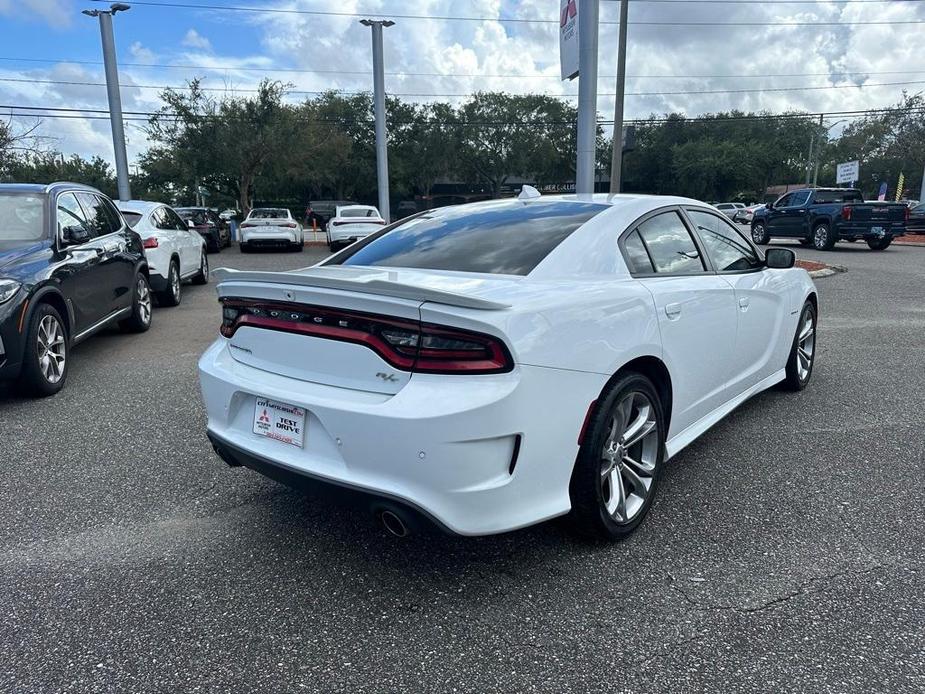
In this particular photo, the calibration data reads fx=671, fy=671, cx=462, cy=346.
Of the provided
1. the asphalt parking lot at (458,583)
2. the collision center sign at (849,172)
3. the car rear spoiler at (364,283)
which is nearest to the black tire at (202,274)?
the asphalt parking lot at (458,583)

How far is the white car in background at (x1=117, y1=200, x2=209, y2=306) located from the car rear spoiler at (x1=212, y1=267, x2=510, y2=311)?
642 centimetres

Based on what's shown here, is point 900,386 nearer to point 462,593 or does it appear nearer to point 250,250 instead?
point 462,593

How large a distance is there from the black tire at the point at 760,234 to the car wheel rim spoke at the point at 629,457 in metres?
19.6

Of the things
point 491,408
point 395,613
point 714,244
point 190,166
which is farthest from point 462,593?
point 190,166

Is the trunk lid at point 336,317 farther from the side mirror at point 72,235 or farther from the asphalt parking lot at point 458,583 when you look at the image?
the side mirror at point 72,235

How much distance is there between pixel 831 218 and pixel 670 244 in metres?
17.4

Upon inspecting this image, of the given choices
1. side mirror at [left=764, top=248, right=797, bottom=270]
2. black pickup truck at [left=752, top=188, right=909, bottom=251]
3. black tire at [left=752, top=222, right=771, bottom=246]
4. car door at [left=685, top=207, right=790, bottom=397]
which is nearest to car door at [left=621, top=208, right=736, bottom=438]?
car door at [left=685, top=207, right=790, bottom=397]

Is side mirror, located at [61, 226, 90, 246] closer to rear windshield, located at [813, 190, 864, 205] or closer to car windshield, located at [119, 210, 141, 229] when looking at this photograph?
car windshield, located at [119, 210, 141, 229]

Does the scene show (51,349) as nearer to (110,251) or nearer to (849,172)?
(110,251)

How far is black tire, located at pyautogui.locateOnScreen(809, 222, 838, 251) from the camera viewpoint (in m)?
18.5

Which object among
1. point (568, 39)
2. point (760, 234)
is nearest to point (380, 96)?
point (568, 39)

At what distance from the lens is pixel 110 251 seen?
677cm

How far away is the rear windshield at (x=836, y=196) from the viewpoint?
61.8 feet

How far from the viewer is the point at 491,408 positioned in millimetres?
2299
